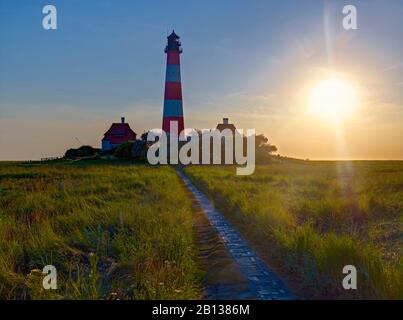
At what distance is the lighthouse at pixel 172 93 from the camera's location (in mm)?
47128

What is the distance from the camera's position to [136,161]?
48.0 metres

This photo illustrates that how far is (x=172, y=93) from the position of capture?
47.1 m

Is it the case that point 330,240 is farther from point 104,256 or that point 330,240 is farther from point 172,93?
point 172,93

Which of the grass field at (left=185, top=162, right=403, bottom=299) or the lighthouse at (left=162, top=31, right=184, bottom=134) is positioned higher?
the lighthouse at (left=162, top=31, right=184, bottom=134)

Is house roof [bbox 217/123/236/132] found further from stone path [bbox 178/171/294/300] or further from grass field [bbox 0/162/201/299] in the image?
stone path [bbox 178/171/294/300]

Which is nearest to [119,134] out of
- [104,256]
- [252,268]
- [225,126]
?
[225,126]

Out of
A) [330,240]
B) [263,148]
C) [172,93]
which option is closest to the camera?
[330,240]

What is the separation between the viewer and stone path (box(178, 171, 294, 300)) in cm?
514

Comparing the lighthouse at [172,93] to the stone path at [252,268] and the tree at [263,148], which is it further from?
the stone path at [252,268]

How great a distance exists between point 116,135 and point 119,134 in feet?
1.80

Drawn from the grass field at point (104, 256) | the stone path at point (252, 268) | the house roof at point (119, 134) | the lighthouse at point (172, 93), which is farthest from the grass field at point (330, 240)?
the house roof at point (119, 134)

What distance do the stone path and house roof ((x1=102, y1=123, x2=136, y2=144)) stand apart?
55.9 meters

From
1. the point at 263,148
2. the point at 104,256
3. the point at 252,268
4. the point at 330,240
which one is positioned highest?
the point at 263,148

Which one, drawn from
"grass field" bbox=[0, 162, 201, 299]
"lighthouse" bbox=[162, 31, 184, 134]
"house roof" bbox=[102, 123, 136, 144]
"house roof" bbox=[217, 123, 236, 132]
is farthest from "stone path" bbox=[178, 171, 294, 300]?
"house roof" bbox=[102, 123, 136, 144]
